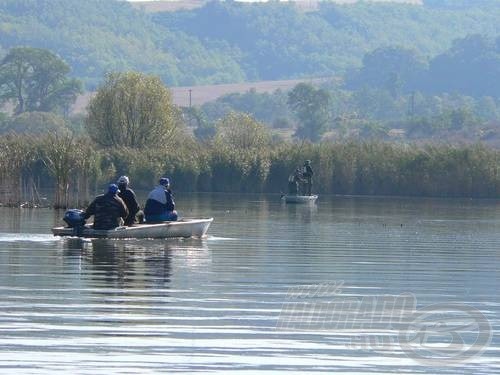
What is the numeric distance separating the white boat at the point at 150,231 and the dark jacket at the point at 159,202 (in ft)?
1.13

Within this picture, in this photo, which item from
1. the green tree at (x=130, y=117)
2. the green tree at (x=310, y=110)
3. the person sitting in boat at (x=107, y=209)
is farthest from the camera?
the green tree at (x=310, y=110)

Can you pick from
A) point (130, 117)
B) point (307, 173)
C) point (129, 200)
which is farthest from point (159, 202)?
point (130, 117)

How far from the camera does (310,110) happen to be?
14988cm

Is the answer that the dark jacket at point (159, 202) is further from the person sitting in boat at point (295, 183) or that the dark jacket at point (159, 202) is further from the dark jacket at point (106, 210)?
the person sitting in boat at point (295, 183)

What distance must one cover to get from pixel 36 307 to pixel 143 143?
58.0m

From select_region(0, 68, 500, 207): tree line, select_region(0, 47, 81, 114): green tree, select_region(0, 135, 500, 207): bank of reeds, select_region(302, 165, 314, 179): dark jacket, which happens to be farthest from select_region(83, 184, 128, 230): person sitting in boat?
select_region(0, 47, 81, 114): green tree

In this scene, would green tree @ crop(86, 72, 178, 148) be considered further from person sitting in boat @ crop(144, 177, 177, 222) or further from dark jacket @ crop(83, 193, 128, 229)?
dark jacket @ crop(83, 193, 128, 229)

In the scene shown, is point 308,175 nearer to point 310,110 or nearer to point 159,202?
point 159,202

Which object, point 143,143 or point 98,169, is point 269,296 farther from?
point 143,143

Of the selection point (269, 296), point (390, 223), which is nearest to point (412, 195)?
point (390, 223)

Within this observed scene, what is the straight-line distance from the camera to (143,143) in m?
76.0

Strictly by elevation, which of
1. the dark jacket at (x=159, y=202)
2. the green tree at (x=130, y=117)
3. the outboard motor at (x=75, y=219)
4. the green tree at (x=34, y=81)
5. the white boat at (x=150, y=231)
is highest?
the green tree at (x=34, y=81)

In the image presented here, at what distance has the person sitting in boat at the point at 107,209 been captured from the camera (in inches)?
1121

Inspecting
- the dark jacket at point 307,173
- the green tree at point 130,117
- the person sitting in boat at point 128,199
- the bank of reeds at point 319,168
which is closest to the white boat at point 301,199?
the dark jacket at point 307,173
